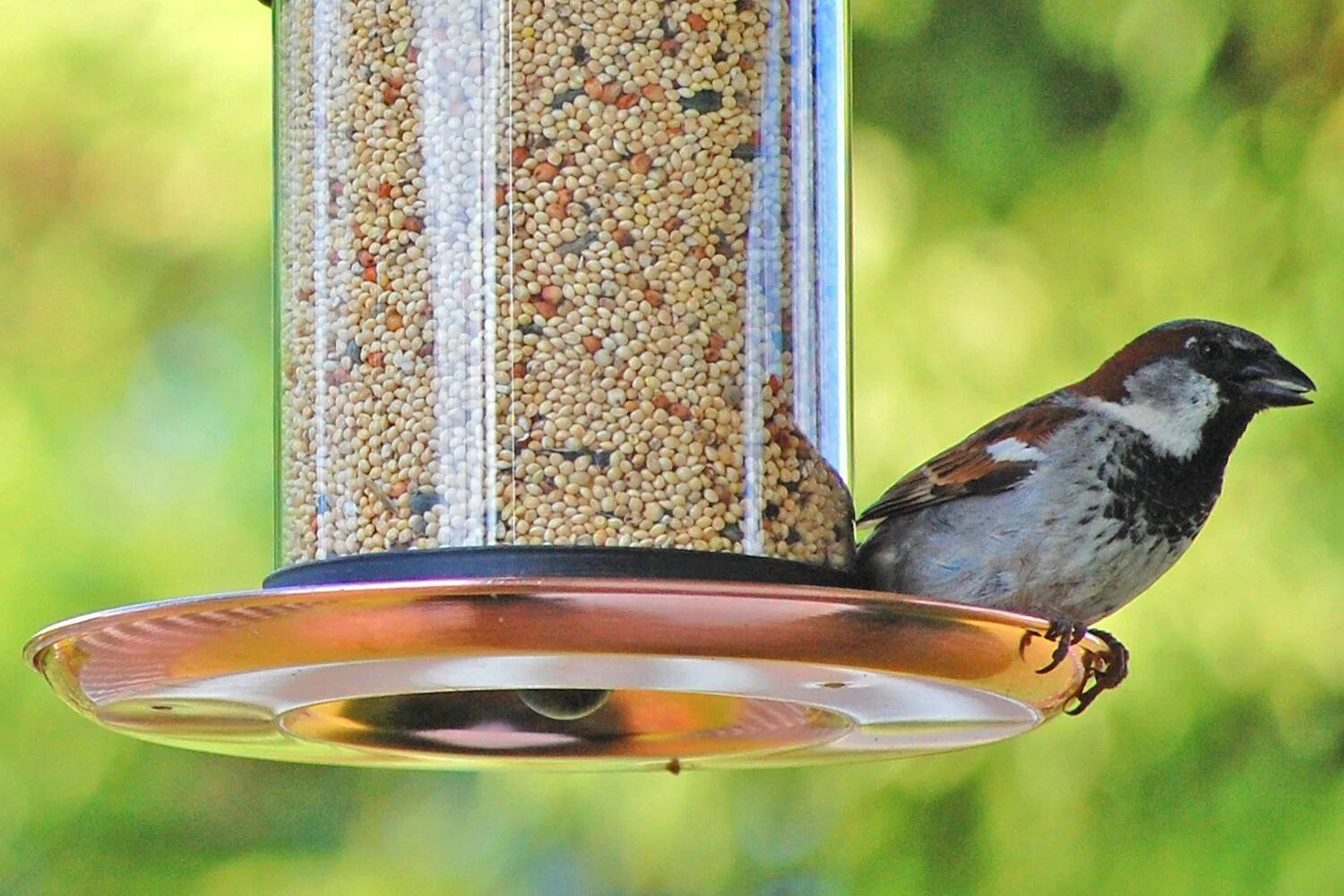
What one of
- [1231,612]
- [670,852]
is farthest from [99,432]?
[1231,612]

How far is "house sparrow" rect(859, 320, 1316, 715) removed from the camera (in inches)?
96.3

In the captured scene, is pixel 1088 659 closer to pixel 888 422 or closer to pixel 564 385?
pixel 564 385

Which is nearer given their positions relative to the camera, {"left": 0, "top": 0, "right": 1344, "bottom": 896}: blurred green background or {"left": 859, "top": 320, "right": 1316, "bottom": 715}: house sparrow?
{"left": 859, "top": 320, "right": 1316, "bottom": 715}: house sparrow

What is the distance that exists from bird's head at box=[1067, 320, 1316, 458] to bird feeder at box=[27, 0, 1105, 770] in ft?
2.21

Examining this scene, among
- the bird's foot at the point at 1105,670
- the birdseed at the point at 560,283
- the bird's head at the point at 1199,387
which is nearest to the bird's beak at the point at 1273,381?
the bird's head at the point at 1199,387

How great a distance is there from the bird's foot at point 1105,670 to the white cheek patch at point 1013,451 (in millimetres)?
388

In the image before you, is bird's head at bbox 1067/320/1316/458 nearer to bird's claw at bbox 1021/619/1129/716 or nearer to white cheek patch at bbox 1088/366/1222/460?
white cheek patch at bbox 1088/366/1222/460

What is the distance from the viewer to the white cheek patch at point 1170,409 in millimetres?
2600

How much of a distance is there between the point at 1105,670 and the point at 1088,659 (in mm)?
192

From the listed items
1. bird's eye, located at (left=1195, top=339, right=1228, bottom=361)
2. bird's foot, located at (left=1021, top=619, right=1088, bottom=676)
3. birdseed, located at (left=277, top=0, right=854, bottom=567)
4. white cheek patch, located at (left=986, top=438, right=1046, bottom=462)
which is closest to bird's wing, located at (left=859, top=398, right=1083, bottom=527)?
white cheek patch, located at (left=986, top=438, right=1046, bottom=462)

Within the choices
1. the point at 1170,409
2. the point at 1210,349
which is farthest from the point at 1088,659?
the point at 1210,349

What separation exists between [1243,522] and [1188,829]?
1.65ft

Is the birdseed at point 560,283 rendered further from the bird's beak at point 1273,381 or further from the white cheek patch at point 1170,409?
the bird's beak at point 1273,381

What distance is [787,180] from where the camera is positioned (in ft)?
6.64
